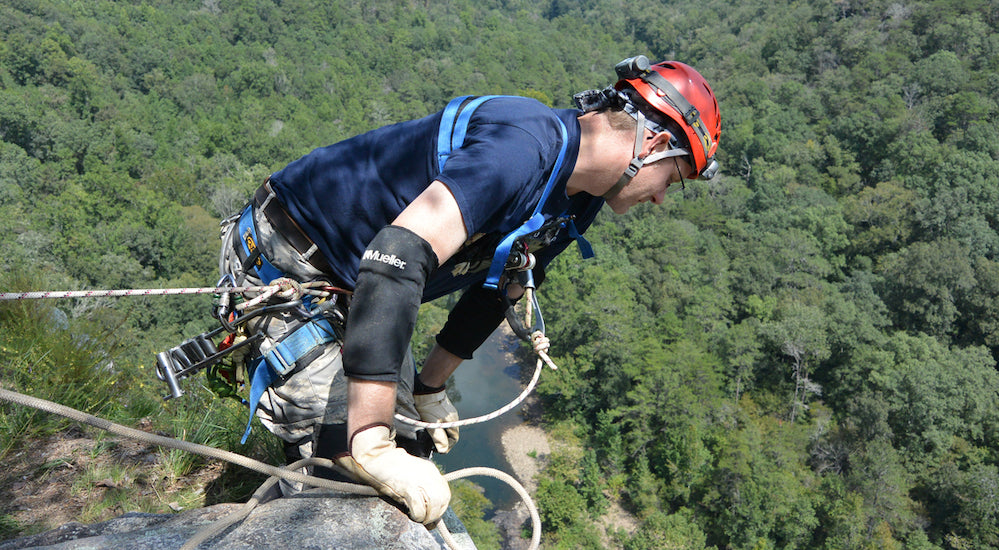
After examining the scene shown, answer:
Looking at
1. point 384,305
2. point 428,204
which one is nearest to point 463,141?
point 428,204

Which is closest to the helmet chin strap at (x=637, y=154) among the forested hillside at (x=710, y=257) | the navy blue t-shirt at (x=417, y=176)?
the navy blue t-shirt at (x=417, y=176)

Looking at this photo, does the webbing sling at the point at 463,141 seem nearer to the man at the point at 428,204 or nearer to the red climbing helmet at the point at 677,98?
the man at the point at 428,204

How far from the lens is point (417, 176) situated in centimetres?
234

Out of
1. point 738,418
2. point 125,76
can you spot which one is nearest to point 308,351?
point 738,418

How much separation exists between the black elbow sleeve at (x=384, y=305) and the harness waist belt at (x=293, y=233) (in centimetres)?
79

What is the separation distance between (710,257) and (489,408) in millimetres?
19396

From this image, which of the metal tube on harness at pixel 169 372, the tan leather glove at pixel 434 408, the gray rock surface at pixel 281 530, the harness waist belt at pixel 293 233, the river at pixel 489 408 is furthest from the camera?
the river at pixel 489 408

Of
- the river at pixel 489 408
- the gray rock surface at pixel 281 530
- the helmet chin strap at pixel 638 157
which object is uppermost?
the helmet chin strap at pixel 638 157

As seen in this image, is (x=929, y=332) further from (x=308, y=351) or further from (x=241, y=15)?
(x=241, y=15)

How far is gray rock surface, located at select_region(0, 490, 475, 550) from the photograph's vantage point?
2105 mm

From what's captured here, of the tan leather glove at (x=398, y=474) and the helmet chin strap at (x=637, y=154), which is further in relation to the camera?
the helmet chin strap at (x=637, y=154)

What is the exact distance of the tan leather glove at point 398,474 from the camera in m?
1.90

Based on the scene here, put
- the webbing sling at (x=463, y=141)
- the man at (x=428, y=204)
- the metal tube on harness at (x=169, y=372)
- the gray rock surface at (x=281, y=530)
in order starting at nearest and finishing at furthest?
the man at (x=428, y=204), the gray rock surface at (x=281, y=530), the webbing sling at (x=463, y=141), the metal tube on harness at (x=169, y=372)

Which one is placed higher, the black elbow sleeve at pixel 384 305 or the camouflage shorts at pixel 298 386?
the black elbow sleeve at pixel 384 305
